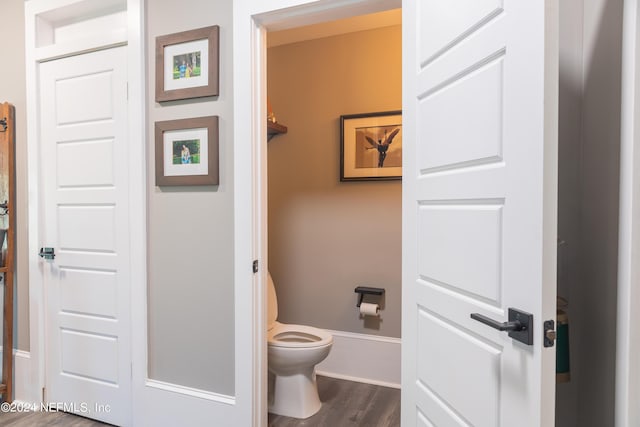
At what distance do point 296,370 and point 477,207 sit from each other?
154 cm

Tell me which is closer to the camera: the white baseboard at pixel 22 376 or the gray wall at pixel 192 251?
the gray wall at pixel 192 251

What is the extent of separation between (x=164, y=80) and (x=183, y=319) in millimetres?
1235

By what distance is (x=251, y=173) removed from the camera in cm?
166

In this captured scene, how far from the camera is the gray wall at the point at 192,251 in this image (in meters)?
1.73

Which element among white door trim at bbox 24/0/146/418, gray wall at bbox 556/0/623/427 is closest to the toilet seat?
white door trim at bbox 24/0/146/418

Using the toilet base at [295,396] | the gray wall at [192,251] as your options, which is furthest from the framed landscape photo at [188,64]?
the toilet base at [295,396]

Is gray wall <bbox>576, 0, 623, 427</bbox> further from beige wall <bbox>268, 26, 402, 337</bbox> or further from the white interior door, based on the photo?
beige wall <bbox>268, 26, 402, 337</bbox>

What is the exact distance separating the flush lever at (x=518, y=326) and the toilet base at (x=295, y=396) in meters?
1.51

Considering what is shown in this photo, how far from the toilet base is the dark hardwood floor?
4cm

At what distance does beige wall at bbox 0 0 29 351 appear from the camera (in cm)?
220

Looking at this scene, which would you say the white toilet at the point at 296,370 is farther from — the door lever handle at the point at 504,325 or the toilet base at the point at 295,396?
the door lever handle at the point at 504,325

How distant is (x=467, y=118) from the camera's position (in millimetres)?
1055

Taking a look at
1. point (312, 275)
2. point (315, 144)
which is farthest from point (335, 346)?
point (315, 144)

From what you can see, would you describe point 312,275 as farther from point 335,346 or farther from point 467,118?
point 467,118
